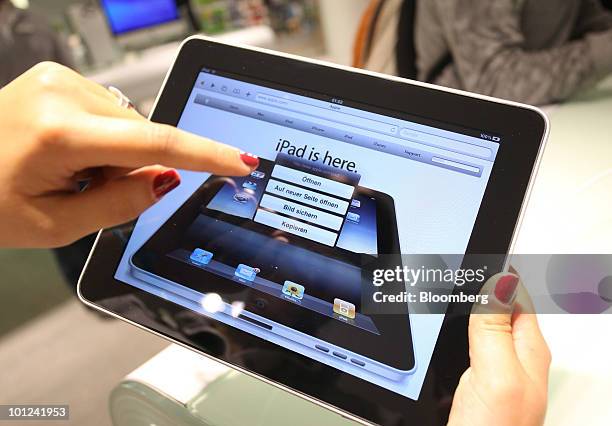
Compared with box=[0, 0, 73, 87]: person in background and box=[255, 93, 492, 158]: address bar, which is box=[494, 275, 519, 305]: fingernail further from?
box=[0, 0, 73, 87]: person in background

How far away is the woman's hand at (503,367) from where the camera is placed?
353mm

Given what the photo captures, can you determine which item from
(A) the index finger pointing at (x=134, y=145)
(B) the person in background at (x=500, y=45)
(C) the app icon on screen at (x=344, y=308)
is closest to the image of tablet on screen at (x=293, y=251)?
(C) the app icon on screen at (x=344, y=308)

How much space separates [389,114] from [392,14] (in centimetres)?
75

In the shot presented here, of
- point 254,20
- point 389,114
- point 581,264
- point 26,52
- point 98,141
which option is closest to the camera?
point 98,141

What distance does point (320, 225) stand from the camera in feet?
1.45

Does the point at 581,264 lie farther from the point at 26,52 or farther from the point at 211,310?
the point at 26,52

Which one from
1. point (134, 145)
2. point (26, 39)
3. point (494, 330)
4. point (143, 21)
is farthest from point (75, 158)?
point (143, 21)

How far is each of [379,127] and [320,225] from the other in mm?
110

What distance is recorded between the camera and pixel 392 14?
1078mm

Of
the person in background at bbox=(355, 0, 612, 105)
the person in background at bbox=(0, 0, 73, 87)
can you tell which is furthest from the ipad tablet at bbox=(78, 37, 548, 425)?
the person in background at bbox=(0, 0, 73, 87)

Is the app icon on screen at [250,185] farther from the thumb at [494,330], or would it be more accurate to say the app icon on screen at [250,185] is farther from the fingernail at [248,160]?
the thumb at [494,330]

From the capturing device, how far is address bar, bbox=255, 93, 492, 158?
0.41 metres

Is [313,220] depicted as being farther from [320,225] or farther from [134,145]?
[134,145]

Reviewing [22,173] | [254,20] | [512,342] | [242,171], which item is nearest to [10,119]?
[22,173]
